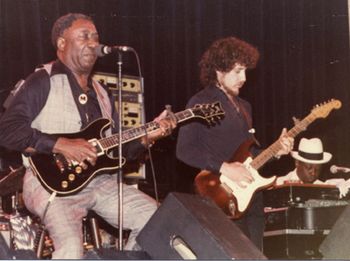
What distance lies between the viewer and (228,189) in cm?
421

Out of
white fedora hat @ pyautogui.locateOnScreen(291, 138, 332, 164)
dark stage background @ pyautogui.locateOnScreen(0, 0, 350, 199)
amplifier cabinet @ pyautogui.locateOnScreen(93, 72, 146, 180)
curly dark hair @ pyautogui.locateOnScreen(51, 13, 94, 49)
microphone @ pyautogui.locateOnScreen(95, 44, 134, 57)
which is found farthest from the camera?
white fedora hat @ pyautogui.locateOnScreen(291, 138, 332, 164)

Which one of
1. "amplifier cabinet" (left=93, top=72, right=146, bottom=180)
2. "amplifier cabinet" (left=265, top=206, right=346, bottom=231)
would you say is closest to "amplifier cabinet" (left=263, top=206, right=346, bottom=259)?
"amplifier cabinet" (left=265, top=206, right=346, bottom=231)

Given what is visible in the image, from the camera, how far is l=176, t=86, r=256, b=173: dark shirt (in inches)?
164

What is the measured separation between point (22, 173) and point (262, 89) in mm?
2916

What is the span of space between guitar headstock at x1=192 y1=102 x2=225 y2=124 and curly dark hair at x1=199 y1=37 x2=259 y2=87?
0.33 m

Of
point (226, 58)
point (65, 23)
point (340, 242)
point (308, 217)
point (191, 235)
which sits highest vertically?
point (65, 23)

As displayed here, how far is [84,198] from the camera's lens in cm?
350

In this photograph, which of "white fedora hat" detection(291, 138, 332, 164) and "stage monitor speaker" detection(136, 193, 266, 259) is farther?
"white fedora hat" detection(291, 138, 332, 164)

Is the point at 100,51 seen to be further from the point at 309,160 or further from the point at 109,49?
the point at 309,160

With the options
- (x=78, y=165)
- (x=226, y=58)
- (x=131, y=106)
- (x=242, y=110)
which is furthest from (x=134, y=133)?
(x=131, y=106)

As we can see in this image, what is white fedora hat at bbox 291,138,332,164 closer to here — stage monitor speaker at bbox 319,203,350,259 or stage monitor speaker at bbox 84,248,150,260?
stage monitor speaker at bbox 319,203,350,259

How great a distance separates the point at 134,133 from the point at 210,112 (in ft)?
1.94

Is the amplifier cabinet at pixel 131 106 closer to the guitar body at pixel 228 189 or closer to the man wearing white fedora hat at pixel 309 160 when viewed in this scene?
the guitar body at pixel 228 189

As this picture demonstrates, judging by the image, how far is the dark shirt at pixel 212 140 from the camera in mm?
4172
